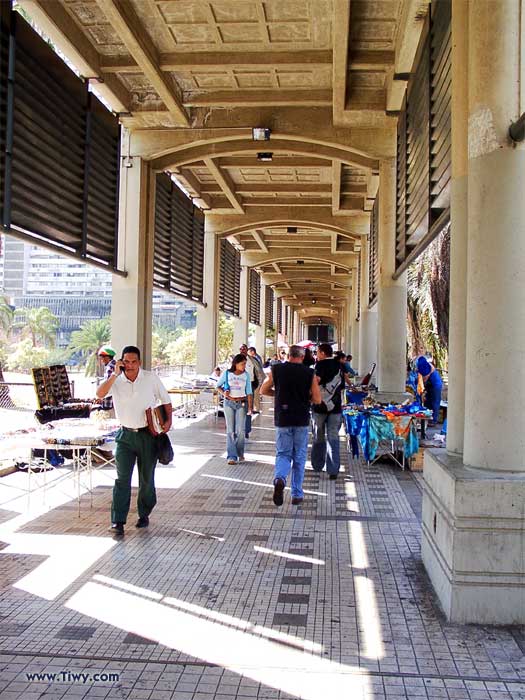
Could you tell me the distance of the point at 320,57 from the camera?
32.6ft

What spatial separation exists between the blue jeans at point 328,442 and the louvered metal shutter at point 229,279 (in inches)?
557

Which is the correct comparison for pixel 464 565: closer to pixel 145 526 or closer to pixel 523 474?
A: pixel 523 474

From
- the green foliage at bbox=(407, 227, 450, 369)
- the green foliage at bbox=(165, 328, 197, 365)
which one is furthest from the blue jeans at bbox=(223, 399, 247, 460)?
the green foliage at bbox=(165, 328, 197, 365)

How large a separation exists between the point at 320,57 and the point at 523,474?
765cm

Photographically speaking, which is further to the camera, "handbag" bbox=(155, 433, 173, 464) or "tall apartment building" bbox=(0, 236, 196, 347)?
"tall apartment building" bbox=(0, 236, 196, 347)

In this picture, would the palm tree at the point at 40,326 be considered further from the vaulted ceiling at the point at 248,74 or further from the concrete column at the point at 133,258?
the concrete column at the point at 133,258

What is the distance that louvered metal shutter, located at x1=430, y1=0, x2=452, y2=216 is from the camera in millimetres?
6453

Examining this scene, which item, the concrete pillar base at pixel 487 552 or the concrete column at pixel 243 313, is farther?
the concrete column at pixel 243 313

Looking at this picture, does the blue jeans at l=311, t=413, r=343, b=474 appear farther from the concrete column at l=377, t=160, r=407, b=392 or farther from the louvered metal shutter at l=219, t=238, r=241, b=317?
the louvered metal shutter at l=219, t=238, r=241, b=317

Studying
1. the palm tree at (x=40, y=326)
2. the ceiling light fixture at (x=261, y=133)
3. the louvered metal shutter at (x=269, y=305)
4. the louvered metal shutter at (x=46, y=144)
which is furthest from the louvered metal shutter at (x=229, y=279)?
the palm tree at (x=40, y=326)

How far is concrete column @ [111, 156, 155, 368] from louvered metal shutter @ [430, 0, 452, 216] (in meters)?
6.63

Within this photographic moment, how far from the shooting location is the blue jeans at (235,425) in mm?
9445

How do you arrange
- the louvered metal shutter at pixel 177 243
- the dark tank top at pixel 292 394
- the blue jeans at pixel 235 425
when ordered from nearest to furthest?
the dark tank top at pixel 292 394 → the blue jeans at pixel 235 425 → the louvered metal shutter at pixel 177 243

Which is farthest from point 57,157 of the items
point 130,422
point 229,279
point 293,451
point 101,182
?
point 229,279
